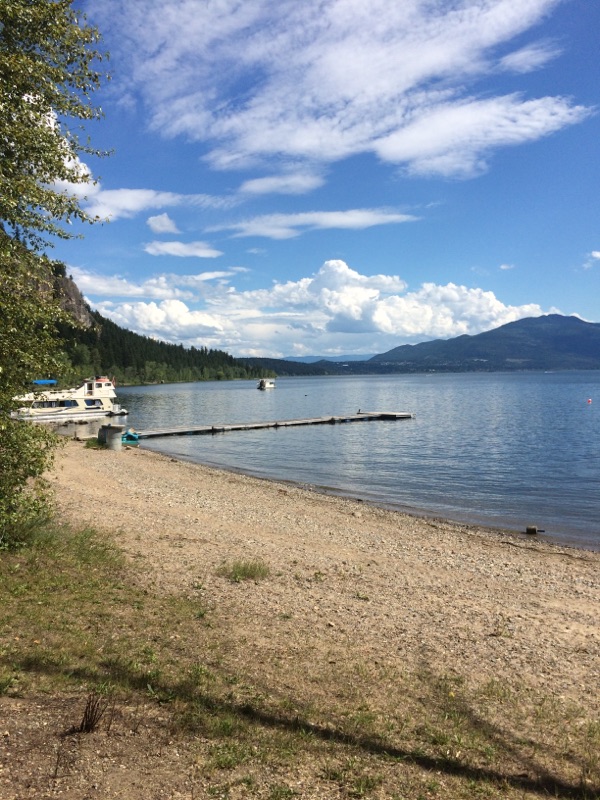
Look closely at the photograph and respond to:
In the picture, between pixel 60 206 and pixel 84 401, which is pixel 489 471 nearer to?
pixel 60 206

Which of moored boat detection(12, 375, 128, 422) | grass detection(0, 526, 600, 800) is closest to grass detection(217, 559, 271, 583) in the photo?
grass detection(0, 526, 600, 800)

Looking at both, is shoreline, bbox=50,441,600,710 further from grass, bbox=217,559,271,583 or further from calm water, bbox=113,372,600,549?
calm water, bbox=113,372,600,549

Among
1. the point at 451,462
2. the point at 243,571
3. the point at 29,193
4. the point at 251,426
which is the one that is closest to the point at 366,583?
the point at 243,571

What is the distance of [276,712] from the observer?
22.1 ft

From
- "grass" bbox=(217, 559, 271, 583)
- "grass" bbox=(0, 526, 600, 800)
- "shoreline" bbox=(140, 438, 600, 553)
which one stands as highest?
"grass" bbox=(0, 526, 600, 800)

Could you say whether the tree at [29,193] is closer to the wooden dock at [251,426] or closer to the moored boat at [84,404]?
the wooden dock at [251,426]

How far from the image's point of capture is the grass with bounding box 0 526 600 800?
557 centimetres

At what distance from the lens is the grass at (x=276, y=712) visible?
5.57 metres

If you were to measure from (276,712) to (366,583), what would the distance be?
6863 millimetres

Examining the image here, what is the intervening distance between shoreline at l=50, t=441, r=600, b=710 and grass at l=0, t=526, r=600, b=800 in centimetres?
61

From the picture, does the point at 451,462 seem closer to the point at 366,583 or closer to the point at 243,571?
the point at 366,583

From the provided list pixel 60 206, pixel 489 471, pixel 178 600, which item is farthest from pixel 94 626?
pixel 489 471

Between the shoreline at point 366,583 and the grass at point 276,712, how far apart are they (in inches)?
23.9

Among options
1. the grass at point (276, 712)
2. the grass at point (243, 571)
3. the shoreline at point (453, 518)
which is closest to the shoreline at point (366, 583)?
the grass at point (243, 571)
